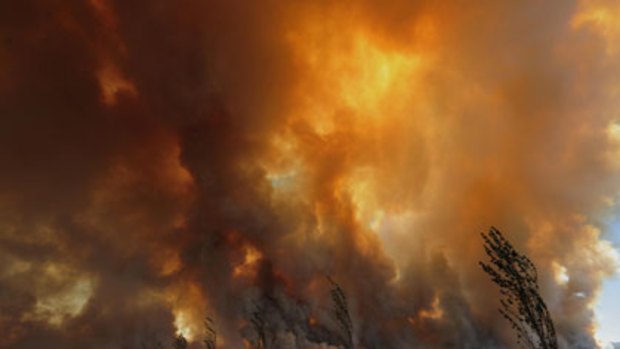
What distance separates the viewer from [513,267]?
18.8 meters

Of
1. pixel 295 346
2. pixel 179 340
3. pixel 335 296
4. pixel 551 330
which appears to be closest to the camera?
pixel 551 330

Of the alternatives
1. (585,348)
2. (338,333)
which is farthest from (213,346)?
(585,348)

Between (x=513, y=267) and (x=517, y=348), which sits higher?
(x=517, y=348)

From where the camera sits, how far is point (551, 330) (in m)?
16.4

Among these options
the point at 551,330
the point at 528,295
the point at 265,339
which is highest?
the point at 265,339

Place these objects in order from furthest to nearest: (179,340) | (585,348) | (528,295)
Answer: (585,348), (179,340), (528,295)

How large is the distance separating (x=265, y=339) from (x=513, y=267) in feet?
220

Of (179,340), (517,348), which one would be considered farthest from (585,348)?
(179,340)

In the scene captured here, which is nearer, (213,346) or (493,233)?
(493,233)

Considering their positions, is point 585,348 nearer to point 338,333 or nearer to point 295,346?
point 338,333

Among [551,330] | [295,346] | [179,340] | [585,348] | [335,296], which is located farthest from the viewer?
[585,348]

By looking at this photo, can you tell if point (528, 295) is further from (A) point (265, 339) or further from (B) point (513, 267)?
(A) point (265, 339)

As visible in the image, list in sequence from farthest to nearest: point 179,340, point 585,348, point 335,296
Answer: point 585,348
point 179,340
point 335,296

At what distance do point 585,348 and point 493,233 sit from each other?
109 metres
